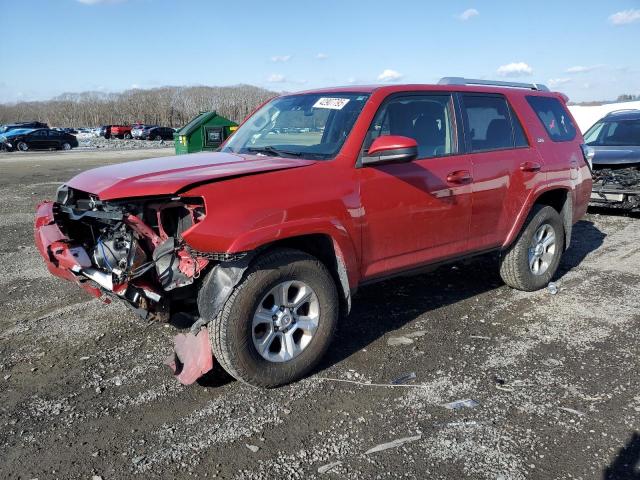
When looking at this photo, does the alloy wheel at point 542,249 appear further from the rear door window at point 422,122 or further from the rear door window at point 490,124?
the rear door window at point 422,122

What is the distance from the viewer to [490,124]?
4879 millimetres

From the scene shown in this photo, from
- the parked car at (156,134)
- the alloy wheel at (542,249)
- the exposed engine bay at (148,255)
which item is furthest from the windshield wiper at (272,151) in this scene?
the parked car at (156,134)

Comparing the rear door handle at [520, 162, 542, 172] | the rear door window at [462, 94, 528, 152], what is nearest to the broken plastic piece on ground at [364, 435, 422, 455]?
the rear door window at [462, 94, 528, 152]

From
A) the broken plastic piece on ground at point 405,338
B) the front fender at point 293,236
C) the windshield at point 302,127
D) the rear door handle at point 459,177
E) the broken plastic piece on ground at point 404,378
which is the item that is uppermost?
the windshield at point 302,127

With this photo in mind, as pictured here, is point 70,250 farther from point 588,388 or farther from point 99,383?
point 588,388

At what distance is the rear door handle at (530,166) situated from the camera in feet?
16.3

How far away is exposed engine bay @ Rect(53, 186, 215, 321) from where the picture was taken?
3.30 m

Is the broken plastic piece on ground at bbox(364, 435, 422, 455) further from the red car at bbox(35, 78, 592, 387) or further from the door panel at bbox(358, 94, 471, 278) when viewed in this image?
the door panel at bbox(358, 94, 471, 278)

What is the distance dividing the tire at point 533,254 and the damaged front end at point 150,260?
3124mm

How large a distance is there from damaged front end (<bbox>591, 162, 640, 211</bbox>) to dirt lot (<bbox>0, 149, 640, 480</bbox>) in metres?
4.33

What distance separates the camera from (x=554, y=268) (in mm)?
5695

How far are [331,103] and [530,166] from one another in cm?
202

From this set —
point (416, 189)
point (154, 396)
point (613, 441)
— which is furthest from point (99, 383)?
point (613, 441)

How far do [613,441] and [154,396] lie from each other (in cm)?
269
